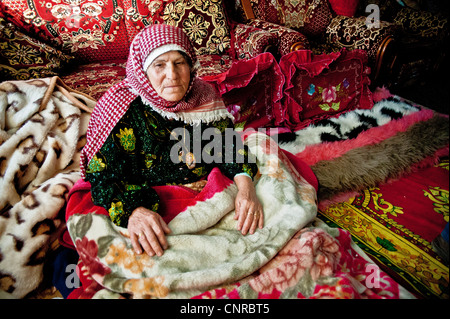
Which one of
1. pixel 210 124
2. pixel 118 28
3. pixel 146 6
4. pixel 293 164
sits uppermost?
pixel 146 6

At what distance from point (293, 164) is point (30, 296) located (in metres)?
1.23

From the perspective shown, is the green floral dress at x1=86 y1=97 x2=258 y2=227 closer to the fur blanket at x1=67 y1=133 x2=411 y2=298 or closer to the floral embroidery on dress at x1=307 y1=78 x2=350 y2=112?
the fur blanket at x1=67 y1=133 x2=411 y2=298

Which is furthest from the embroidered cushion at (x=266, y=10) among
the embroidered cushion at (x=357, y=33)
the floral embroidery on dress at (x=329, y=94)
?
the floral embroidery on dress at (x=329, y=94)

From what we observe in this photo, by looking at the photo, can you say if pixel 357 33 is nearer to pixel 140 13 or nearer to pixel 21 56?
pixel 140 13

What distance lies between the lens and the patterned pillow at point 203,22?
84.4 inches

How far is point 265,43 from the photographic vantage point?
2.03 metres

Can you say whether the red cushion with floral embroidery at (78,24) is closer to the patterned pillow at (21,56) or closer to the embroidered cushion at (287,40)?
the patterned pillow at (21,56)

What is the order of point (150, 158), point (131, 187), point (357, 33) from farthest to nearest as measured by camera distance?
point (357, 33) → point (150, 158) → point (131, 187)

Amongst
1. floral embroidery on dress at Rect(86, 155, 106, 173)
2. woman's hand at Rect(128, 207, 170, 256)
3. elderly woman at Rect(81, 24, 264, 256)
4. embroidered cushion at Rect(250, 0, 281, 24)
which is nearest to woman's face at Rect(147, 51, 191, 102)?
elderly woman at Rect(81, 24, 264, 256)

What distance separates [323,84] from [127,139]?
1.68 m

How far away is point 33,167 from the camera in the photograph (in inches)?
44.9

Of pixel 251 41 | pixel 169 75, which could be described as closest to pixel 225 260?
pixel 169 75
